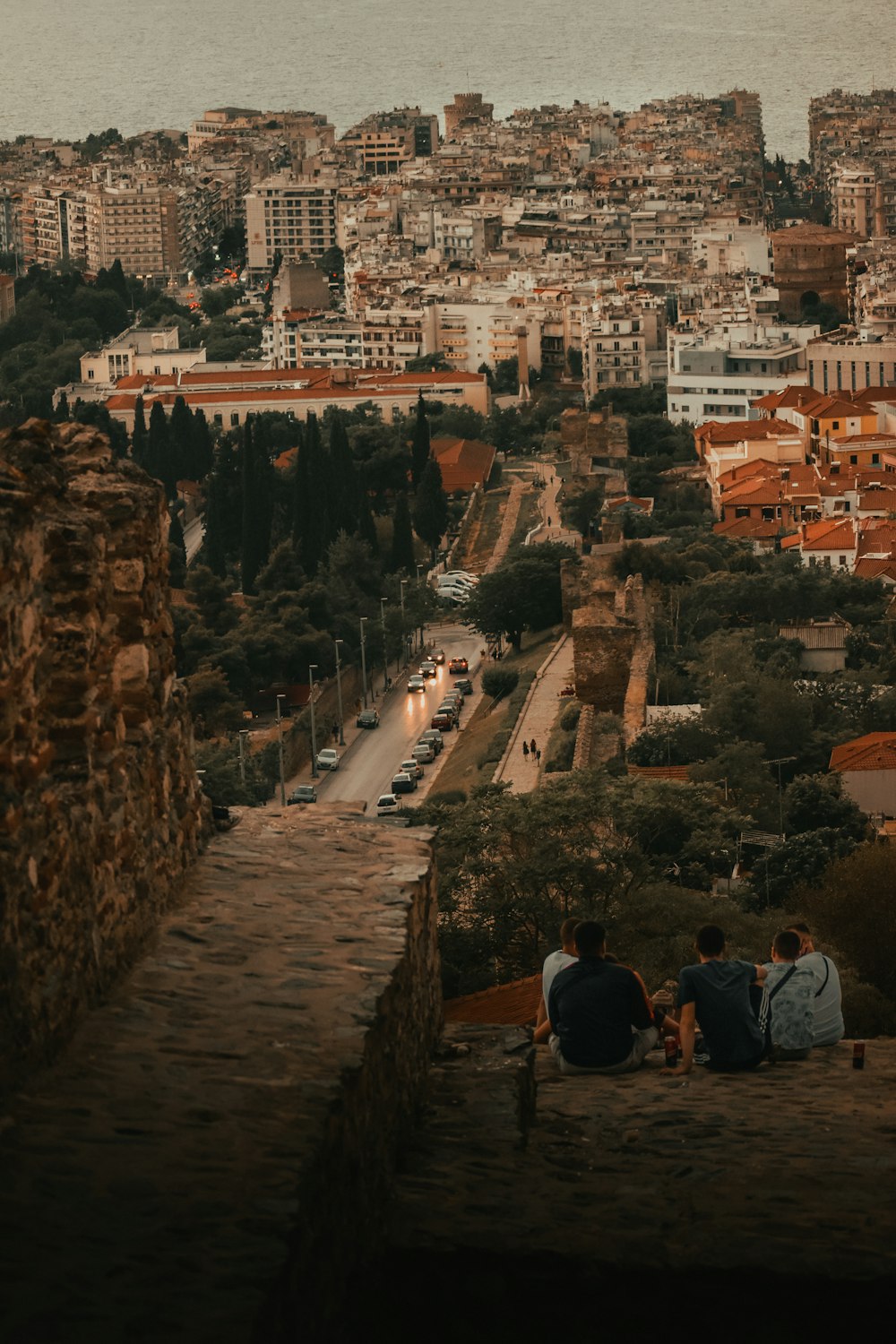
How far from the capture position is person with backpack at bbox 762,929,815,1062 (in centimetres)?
451

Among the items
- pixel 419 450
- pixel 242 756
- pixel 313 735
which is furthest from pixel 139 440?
pixel 242 756

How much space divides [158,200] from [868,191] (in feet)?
59.4

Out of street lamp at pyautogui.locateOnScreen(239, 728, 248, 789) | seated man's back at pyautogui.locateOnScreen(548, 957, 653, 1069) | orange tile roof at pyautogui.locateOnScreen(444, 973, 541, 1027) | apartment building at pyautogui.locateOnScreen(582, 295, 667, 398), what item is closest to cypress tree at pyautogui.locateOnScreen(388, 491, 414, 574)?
street lamp at pyautogui.locateOnScreen(239, 728, 248, 789)

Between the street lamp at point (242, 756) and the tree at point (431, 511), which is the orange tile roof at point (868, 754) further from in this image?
the tree at point (431, 511)

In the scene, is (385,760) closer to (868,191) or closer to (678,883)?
(678,883)

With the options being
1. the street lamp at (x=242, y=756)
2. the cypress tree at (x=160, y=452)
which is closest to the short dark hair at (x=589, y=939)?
the street lamp at (x=242, y=756)

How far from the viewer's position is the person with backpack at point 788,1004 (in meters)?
4.51

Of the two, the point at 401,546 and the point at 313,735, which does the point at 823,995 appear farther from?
the point at 401,546

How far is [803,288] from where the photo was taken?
52.2 m

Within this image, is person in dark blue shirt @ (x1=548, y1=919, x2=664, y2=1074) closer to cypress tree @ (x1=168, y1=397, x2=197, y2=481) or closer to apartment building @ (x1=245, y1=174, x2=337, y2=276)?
cypress tree @ (x1=168, y1=397, x2=197, y2=481)

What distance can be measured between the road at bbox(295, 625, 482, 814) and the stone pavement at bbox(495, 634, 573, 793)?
0.73 meters

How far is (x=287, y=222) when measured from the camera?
213 ft

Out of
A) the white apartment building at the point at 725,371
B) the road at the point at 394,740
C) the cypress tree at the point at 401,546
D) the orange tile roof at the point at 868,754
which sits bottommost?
the road at the point at 394,740

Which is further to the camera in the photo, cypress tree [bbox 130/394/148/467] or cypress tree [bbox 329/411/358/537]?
cypress tree [bbox 130/394/148/467]
